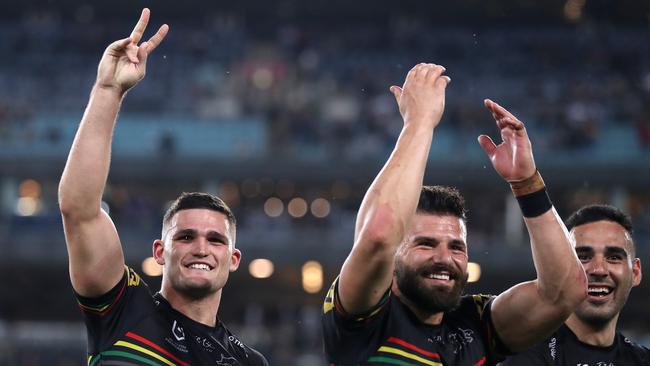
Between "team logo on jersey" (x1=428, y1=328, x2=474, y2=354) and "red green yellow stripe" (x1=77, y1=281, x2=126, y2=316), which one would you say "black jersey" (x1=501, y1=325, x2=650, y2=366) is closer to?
"team logo on jersey" (x1=428, y1=328, x2=474, y2=354)

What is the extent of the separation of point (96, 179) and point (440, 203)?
4.78 ft

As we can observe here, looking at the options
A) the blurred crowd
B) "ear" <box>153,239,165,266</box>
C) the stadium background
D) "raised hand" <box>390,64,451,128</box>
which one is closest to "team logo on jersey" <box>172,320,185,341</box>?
"ear" <box>153,239,165,266</box>

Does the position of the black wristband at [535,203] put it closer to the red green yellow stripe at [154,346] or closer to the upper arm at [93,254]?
the red green yellow stripe at [154,346]

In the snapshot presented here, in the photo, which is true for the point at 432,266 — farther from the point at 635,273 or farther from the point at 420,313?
the point at 635,273

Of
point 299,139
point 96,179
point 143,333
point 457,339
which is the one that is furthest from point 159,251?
point 299,139

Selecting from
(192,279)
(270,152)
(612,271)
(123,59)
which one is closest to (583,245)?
(612,271)

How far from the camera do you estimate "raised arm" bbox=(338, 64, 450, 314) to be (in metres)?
3.90

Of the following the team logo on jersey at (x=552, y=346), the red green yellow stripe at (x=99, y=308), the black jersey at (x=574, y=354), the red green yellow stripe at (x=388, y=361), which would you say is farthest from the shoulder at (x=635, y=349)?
the red green yellow stripe at (x=99, y=308)

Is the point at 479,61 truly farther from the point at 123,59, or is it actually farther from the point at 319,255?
the point at 123,59

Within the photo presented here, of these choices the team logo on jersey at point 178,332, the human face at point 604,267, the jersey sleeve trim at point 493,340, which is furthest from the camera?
the human face at point 604,267

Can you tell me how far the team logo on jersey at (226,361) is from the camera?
15.7 feet

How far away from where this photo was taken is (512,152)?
4496 millimetres

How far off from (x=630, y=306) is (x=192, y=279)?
22874 millimetres

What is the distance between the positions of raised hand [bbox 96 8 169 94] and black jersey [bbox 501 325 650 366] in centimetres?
213
